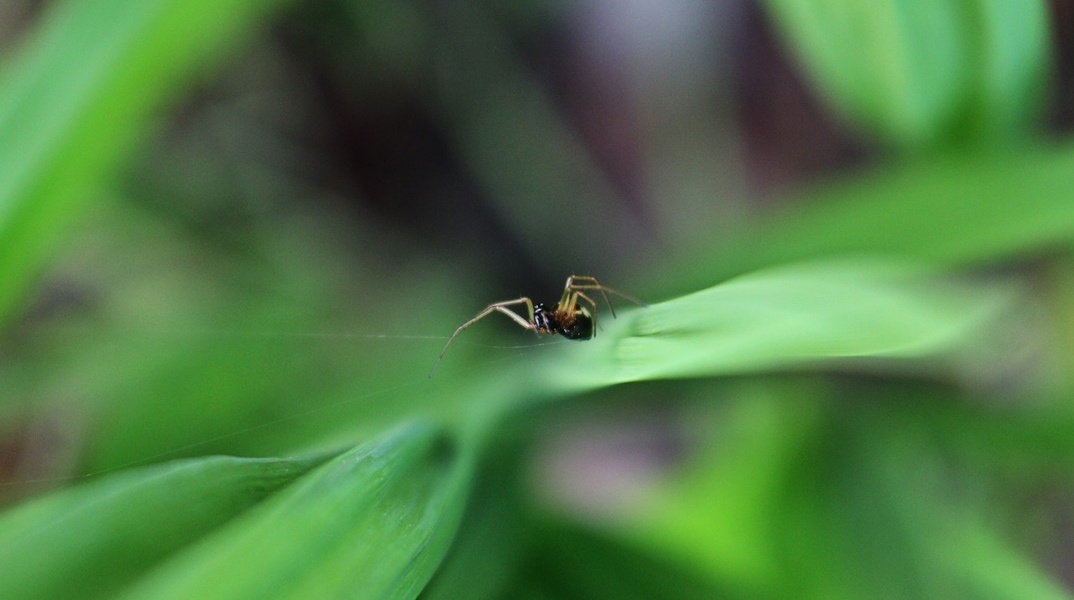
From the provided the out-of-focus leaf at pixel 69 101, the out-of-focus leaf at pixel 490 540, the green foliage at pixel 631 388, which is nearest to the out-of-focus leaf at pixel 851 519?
the green foliage at pixel 631 388

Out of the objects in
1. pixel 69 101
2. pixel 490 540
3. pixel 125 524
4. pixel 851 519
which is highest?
pixel 69 101

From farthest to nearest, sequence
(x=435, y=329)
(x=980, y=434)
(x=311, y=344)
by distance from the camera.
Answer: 1. (x=435, y=329)
2. (x=311, y=344)
3. (x=980, y=434)

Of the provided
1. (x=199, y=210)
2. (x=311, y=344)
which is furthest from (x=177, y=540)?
(x=199, y=210)

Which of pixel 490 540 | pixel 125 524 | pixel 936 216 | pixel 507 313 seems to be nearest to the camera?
pixel 125 524

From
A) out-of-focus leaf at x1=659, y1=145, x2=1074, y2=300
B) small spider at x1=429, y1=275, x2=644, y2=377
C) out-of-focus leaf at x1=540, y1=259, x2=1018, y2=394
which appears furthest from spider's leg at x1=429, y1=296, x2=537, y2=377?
out-of-focus leaf at x1=540, y1=259, x2=1018, y2=394

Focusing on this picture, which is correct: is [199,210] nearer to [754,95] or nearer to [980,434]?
[754,95]

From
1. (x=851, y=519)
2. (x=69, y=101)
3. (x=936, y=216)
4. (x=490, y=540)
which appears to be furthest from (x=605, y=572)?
(x=69, y=101)

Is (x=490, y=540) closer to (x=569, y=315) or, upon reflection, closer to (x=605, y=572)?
(x=605, y=572)

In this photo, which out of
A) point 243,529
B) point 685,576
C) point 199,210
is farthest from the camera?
point 199,210
